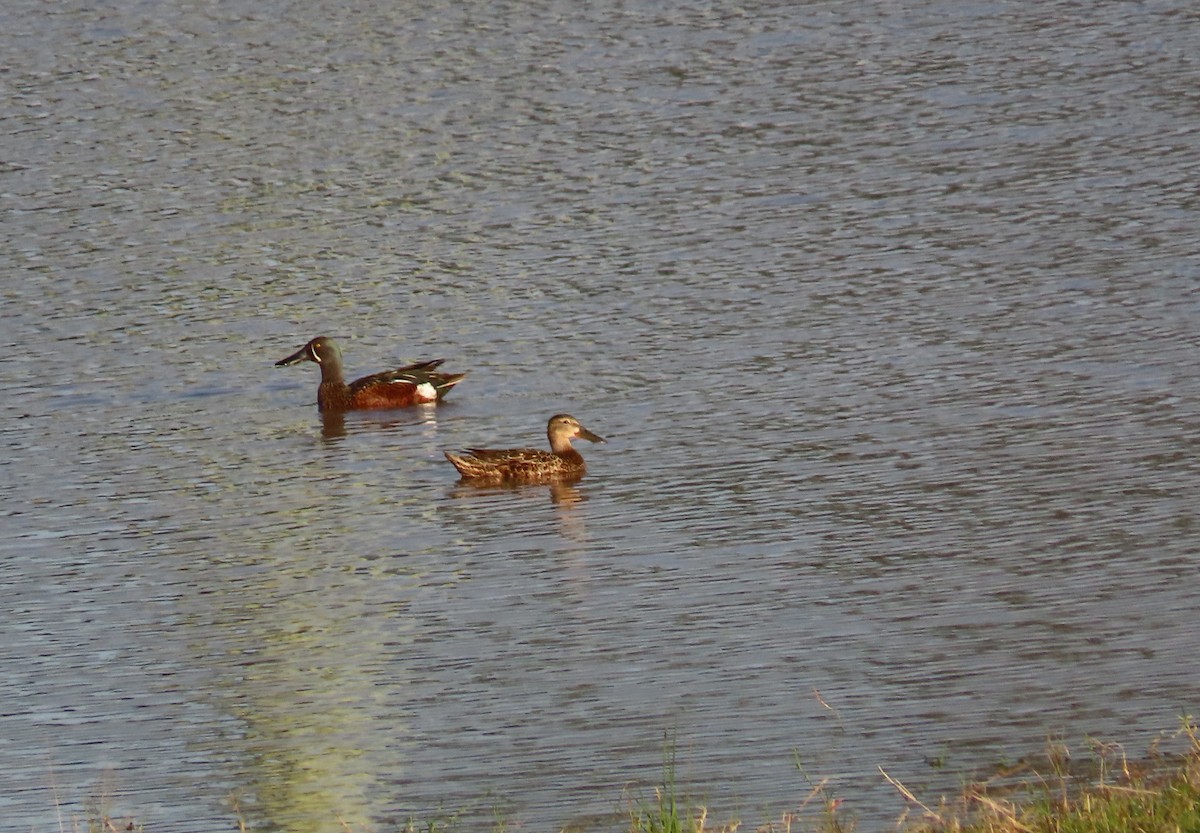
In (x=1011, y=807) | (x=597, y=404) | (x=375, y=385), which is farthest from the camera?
(x=375, y=385)

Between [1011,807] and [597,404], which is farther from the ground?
[597,404]

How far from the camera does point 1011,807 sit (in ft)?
21.7

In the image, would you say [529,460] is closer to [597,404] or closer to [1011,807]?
[597,404]

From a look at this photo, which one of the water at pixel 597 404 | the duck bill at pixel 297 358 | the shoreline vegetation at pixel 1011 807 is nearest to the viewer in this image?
the shoreline vegetation at pixel 1011 807

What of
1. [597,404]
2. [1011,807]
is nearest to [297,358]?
[597,404]

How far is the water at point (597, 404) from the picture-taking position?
29.3 feet

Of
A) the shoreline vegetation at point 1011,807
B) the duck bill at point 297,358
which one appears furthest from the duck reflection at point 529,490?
the shoreline vegetation at point 1011,807

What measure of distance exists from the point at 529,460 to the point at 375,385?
2.68m

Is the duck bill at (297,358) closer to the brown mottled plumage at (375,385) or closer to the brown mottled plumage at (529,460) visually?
the brown mottled plumage at (375,385)

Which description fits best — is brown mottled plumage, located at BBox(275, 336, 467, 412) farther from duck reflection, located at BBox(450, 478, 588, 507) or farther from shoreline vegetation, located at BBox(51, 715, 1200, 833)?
shoreline vegetation, located at BBox(51, 715, 1200, 833)

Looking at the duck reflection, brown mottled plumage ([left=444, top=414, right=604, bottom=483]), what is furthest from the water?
brown mottled plumage ([left=444, top=414, right=604, bottom=483])

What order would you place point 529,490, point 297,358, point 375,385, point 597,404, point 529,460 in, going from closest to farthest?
point 529,490 → point 529,460 → point 597,404 → point 375,385 → point 297,358

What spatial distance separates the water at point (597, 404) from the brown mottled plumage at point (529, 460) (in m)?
0.24

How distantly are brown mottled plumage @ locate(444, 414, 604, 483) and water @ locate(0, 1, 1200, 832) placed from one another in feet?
0.80
